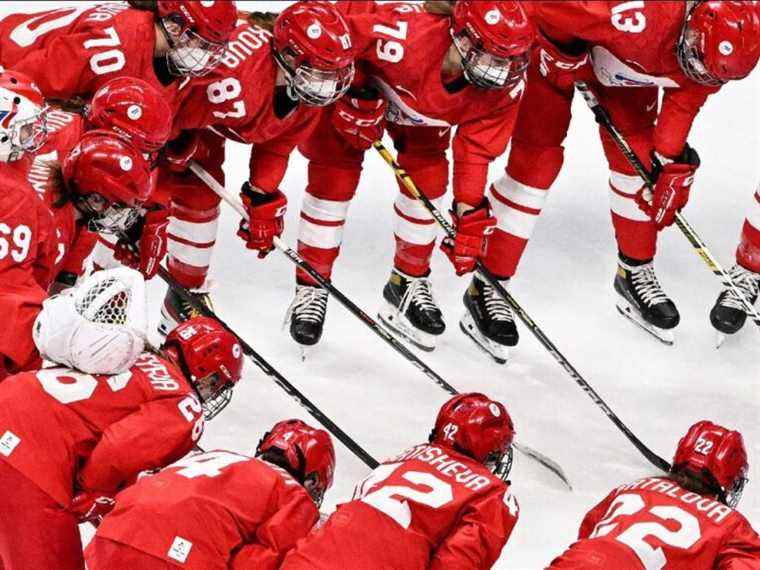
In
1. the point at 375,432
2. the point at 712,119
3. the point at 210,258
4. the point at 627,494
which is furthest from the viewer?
the point at 712,119

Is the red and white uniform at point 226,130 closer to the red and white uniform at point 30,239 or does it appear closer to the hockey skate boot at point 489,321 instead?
the red and white uniform at point 30,239

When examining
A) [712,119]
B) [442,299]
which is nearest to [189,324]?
[442,299]

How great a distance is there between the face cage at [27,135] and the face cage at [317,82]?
2.67 ft

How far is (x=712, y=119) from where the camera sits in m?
6.54

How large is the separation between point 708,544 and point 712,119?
336cm

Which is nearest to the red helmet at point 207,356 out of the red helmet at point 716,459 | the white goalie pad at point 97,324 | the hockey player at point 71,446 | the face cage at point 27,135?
the hockey player at point 71,446

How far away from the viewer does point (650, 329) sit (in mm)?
5270

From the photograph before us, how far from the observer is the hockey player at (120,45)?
4.34 metres

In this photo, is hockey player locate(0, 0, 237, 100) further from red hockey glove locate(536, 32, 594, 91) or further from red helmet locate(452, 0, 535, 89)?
red hockey glove locate(536, 32, 594, 91)

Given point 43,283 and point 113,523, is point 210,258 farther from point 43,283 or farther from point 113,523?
point 113,523

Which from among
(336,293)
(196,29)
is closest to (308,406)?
(336,293)

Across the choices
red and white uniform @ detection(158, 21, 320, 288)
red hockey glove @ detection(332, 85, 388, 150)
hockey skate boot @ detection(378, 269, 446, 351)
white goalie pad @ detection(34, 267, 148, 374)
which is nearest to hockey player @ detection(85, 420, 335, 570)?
white goalie pad @ detection(34, 267, 148, 374)

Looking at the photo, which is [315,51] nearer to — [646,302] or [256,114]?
[256,114]

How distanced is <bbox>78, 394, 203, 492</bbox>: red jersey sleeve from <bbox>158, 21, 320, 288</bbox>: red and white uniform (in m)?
1.28
